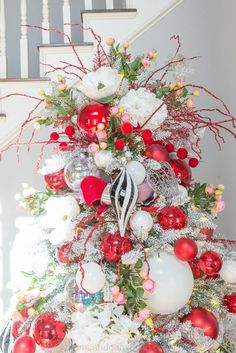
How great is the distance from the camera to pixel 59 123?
130cm

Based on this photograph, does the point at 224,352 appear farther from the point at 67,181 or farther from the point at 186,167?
the point at 67,181

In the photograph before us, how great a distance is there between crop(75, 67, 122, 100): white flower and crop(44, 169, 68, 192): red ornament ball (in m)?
0.24

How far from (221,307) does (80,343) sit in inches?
15.7

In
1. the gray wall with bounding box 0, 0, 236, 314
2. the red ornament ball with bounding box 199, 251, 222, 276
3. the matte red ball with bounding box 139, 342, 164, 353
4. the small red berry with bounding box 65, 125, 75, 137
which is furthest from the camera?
the gray wall with bounding box 0, 0, 236, 314

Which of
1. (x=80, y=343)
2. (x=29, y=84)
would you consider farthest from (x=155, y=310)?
(x=29, y=84)

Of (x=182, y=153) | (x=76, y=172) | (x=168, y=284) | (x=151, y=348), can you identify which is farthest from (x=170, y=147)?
(x=151, y=348)

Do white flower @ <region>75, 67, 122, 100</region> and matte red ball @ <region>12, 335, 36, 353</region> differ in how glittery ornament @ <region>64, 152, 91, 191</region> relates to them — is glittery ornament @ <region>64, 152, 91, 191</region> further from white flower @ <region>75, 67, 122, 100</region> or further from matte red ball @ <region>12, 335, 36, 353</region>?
matte red ball @ <region>12, 335, 36, 353</region>

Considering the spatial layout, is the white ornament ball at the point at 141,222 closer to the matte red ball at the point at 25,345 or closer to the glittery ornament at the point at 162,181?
the glittery ornament at the point at 162,181

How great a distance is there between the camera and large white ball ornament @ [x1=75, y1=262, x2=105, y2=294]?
3.43 feet

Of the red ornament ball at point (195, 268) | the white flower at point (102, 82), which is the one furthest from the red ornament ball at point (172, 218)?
the white flower at point (102, 82)

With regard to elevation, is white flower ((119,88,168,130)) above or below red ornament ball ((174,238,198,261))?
above

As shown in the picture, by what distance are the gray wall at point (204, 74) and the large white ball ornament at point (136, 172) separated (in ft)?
2.41

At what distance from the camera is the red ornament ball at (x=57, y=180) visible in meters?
1.29

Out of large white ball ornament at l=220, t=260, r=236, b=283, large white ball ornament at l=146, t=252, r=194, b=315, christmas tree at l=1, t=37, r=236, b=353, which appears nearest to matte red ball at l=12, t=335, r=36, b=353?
christmas tree at l=1, t=37, r=236, b=353
